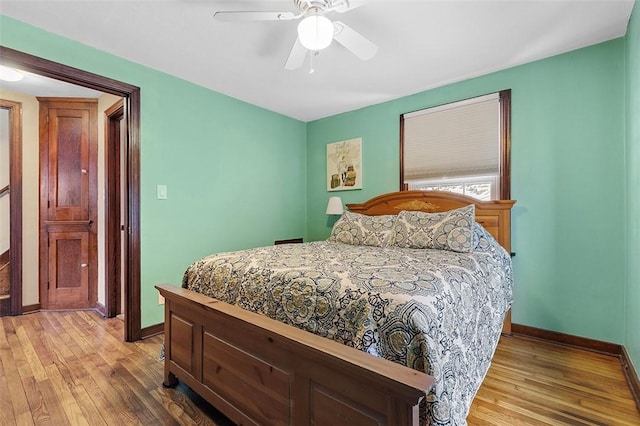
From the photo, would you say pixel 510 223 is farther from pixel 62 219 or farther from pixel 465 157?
pixel 62 219

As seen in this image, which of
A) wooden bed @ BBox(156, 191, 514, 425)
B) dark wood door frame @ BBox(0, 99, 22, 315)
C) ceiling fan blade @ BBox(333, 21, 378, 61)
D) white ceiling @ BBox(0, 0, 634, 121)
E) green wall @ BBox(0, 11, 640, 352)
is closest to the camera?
wooden bed @ BBox(156, 191, 514, 425)

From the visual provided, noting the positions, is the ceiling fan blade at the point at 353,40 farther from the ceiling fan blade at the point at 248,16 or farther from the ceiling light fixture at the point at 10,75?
the ceiling light fixture at the point at 10,75

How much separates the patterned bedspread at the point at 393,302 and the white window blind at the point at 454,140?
1.28 m

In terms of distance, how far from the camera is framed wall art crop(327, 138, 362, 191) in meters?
3.76

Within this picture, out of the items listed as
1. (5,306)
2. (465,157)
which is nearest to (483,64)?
(465,157)

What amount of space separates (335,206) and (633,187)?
2537mm

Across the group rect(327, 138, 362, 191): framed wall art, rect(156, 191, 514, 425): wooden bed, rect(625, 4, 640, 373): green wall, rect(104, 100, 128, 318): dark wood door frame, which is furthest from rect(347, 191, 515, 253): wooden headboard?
rect(104, 100, 128, 318): dark wood door frame

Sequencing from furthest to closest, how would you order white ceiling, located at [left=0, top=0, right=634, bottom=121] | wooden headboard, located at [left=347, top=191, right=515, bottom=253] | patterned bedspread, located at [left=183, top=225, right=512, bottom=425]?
wooden headboard, located at [left=347, top=191, right=515, bottom=253] < white ceiling, located at [left=0, top=0, right=634, bottom=121] < patterned bedspread, located at [left=183, top=225, right=512, bottom=425]

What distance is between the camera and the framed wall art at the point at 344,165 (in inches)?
148

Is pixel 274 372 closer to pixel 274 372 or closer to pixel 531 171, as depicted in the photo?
pixel 274 372

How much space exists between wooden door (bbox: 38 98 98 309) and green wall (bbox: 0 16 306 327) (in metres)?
1.31

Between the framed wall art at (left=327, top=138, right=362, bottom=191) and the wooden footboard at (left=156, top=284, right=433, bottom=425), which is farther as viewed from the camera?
the framed wall art at (left=327, top=138, right=362, bottom=191)

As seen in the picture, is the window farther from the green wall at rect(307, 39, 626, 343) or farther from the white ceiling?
the white ceiling

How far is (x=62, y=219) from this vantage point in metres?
3.39
